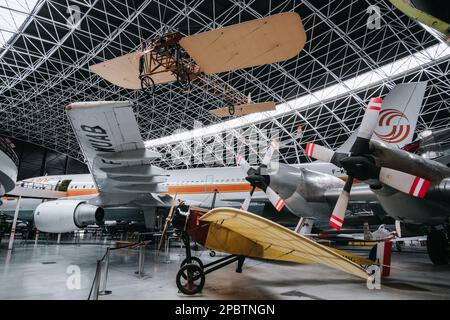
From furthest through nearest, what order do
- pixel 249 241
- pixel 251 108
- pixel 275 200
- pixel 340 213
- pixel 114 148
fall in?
1. pixel 251 108
2. pixel 114 148
3. pixel 275 200
4. pixel 249 241
5. pixel 340 213

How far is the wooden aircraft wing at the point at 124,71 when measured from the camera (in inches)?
521

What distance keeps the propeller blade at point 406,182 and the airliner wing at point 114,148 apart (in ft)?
21.1

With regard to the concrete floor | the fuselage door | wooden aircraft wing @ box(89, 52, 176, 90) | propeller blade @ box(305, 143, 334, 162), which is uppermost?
wooden aircraft wing @ box(89, 52, 176, 90)

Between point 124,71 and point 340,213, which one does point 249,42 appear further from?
point 340,213

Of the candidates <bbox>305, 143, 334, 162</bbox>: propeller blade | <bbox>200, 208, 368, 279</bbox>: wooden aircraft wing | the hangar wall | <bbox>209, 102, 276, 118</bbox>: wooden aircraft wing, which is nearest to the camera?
<bbox>200, 208, 368, 279</bbox>: wooden aircraft wing

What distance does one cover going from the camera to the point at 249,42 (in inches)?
402

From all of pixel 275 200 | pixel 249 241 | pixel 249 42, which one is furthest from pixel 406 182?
pixel 249 42

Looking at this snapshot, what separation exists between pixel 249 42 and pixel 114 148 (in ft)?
21.1

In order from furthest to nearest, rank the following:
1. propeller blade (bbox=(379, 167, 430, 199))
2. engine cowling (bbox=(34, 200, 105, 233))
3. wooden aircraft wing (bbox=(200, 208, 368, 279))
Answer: engine cowling (bbox=(34, 200, 105, 233))
propeller blade (bbox=(379, 167, 430, 199))
wooden aircraft wing (bbox=(200, 208, 368, 279))

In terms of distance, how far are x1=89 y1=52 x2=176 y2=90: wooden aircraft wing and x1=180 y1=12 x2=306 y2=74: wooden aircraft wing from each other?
313 centimetres

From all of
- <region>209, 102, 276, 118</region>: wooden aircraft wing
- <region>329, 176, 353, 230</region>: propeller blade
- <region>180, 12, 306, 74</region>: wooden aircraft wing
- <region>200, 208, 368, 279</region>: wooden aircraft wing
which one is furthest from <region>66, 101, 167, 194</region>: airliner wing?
<region>209, 102, 276, 118</region>: wooden aircraft wing

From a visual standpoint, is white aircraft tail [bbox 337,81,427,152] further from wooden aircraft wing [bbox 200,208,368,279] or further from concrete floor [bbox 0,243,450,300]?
wooden aircraft wing [bbox 200,208,368,279]

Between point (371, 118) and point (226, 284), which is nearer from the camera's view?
point (371, 118)

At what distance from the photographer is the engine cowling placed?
10.5 m
